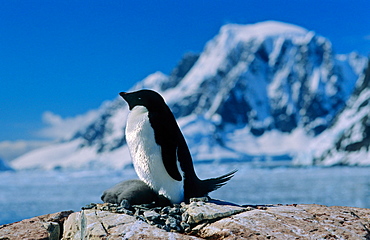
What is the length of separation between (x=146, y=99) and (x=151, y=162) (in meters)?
1.13

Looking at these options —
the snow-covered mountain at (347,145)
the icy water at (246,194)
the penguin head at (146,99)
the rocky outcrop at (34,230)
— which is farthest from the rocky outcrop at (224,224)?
the snow-covered mountain at (347,145)

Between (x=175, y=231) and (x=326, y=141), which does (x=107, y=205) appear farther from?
(x=326, y=141)

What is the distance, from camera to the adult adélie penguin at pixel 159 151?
759 centimetres

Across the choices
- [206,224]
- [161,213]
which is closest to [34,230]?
[161,213]

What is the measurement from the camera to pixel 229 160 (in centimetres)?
18912

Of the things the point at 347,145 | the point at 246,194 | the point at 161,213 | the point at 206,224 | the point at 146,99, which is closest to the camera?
the point at 206,224

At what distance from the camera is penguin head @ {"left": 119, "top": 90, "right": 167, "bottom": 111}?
788 centimetres

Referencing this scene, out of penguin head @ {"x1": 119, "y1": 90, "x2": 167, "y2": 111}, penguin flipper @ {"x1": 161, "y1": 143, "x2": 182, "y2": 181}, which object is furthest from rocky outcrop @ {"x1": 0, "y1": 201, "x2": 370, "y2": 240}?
penguin head @ {"x1": 119, "y1": 90, "x2": 167, "y2": 111}

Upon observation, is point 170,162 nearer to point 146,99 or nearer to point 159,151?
point 159,151

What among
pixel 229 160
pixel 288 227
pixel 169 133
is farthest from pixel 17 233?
pixel 229 160

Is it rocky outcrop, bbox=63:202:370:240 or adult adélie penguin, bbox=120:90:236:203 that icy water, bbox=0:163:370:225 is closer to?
adult adélie penguin, bbox=120:90:236:203

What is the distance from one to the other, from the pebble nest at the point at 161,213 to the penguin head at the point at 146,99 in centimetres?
172

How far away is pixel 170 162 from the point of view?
755cm

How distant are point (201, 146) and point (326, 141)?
8051 centimetres
